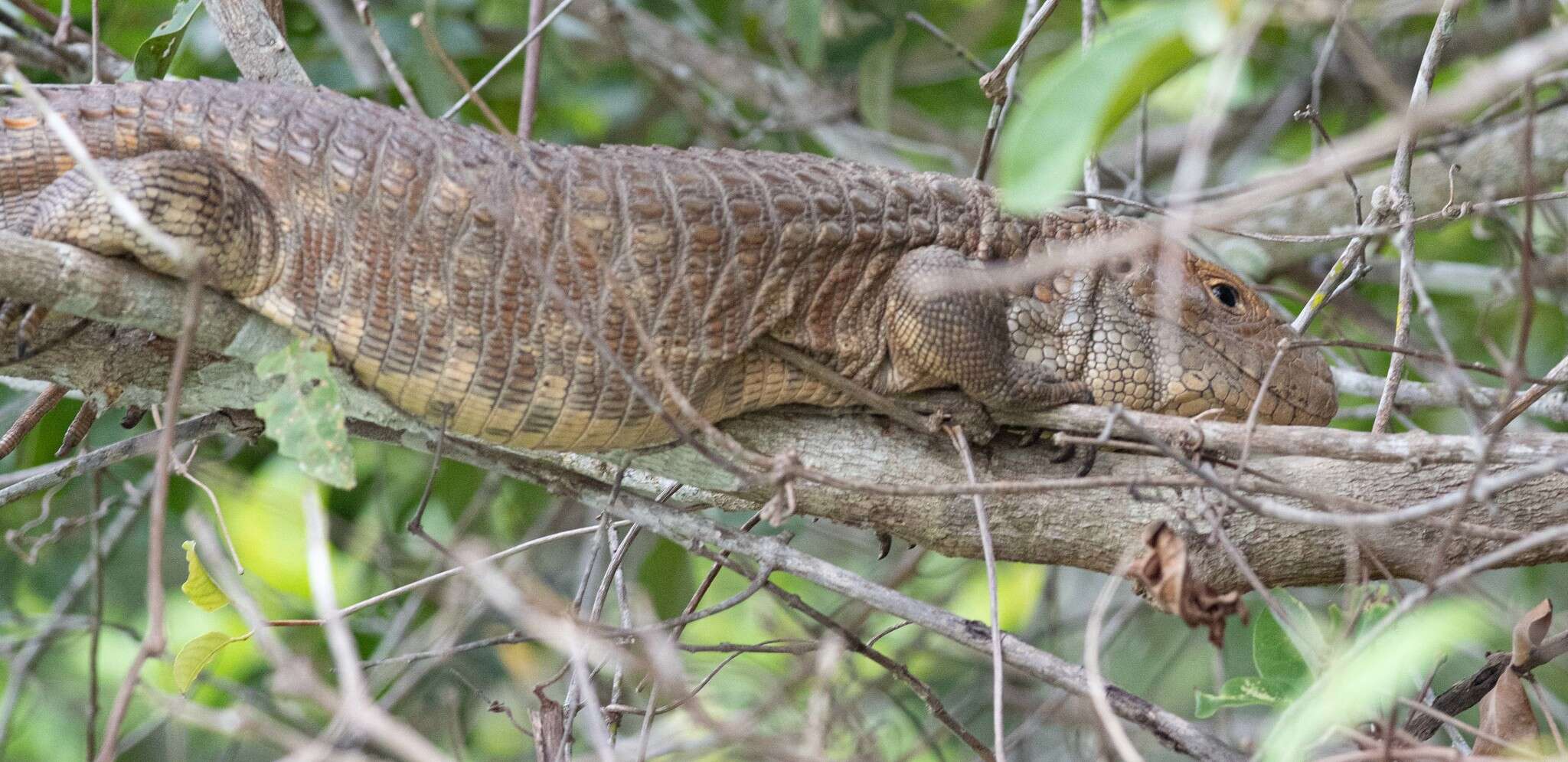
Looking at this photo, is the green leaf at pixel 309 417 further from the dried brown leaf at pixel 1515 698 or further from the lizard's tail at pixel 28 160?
the dried brown leaf at pixel 1515 698

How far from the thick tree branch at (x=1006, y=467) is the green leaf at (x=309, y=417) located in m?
0.27

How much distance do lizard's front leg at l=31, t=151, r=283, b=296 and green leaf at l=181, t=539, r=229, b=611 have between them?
0.65 meters

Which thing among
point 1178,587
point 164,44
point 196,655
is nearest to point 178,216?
point 196,655

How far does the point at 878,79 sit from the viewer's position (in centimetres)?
601

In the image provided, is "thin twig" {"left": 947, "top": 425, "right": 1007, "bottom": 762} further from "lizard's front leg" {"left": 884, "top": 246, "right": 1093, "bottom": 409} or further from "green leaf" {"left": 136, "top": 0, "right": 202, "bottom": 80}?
"green leaf" {"left": 136, "top": 0, "right": 202, "bottom": 80}

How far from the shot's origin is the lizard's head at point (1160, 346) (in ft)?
12.3

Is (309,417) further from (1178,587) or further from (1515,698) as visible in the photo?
(1515,698)

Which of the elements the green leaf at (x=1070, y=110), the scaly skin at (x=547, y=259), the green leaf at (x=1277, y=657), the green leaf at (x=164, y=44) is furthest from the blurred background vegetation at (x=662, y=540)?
the green leaf at (x=1070, y=110)

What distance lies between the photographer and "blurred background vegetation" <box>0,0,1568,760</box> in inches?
214

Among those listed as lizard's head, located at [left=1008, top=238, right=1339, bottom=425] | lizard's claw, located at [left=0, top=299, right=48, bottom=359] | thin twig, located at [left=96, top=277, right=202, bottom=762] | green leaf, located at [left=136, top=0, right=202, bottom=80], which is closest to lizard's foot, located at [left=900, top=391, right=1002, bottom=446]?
lizard's head, located at [left=1008, top=238, right=1339, bottom=425]

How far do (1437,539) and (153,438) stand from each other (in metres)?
3.10

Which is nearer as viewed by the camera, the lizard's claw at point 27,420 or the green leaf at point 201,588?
the green leaf at point 201,588

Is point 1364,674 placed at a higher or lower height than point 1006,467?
lower

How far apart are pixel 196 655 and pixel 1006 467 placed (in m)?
2.07
